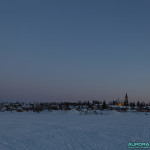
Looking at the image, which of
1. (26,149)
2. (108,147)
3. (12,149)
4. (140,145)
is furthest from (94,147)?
(12,149)

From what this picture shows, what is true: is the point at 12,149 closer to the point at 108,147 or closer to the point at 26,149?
the point at 26,149

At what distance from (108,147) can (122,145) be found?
1382 millimetres

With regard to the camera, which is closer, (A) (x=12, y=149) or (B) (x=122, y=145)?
(A) (x=12, y=149)

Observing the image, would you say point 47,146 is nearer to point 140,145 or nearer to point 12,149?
point 12,149

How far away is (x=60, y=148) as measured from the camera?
12445 mm

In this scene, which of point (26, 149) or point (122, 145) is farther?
point (122, 145)

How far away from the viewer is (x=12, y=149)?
12.1m

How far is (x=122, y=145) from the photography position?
13352mm

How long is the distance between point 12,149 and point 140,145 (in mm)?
9664

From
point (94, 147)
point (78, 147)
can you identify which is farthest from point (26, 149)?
point (94, 147)

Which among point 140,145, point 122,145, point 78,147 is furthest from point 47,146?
point 140,145

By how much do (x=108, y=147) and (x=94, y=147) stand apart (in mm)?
1066

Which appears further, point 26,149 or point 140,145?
point 140,145

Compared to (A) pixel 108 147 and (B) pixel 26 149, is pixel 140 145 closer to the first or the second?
(A) pixel 108 147
